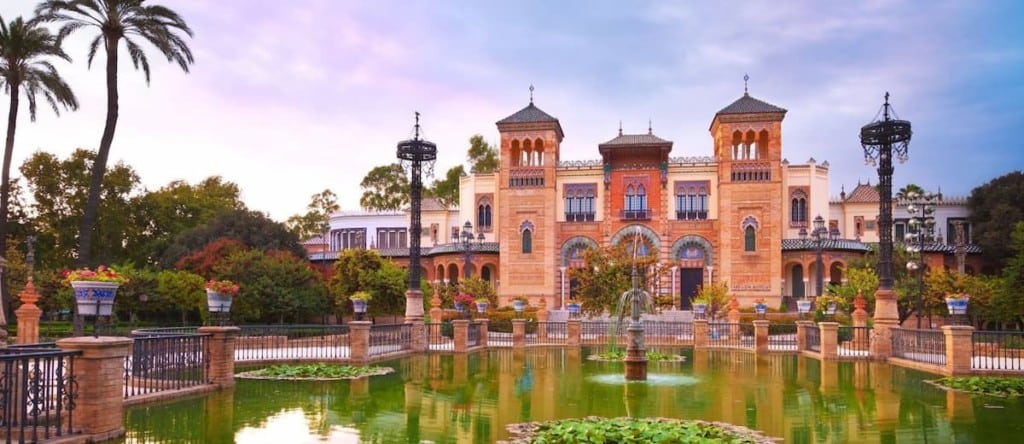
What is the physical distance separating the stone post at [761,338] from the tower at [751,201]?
2571 cm

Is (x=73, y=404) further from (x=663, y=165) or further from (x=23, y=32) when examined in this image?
(x=663, y=165)

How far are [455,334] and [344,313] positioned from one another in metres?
19.4

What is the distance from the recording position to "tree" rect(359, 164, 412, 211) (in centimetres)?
7150

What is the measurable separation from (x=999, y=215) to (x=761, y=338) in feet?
103

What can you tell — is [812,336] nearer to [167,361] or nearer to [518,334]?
[518,334]

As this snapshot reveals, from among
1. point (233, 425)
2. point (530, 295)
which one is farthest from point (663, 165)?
point (233, 425)

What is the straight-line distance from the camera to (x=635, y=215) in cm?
5409

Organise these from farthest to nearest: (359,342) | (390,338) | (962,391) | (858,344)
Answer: (858,344), (390,338), (359,342), (962,391)

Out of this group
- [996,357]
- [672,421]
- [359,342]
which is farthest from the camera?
[996,357]

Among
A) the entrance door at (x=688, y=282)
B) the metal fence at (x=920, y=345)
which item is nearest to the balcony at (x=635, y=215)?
the entrance door at (x=688, y=282)

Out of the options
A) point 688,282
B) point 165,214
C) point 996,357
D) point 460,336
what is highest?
point 165,214

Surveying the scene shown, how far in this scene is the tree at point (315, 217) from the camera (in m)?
73.4

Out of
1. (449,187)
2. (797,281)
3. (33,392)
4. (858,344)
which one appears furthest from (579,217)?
(33,392)

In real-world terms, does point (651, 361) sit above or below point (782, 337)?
above
